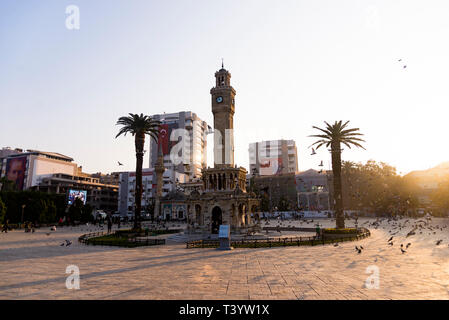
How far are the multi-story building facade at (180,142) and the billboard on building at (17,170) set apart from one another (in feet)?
172

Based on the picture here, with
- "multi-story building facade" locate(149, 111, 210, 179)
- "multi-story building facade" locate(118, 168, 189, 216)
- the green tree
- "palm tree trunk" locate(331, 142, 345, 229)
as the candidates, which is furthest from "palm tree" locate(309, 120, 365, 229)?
"multi-story building facade" locate(149, 111, 210, 179)

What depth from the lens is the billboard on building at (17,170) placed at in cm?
11031

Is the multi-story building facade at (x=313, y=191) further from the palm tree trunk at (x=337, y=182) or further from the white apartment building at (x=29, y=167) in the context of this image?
the white apartment building at (x=29, y=167)

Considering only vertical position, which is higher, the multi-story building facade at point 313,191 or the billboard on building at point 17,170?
the billboard on building at point 17,170

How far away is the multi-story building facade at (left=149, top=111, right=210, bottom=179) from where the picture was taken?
140875mm

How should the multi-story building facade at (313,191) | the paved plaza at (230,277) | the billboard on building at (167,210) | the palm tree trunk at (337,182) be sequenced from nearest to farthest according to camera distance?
the paved plaza at (230,277)
the palm tree trunk at (337,182)
the billboard on building at (167,210)
the multi-story building facade at (313,191)

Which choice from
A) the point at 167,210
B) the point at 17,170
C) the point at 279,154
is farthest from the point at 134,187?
the point at 279,154

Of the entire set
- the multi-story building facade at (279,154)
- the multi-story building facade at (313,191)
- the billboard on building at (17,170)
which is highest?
the multi-story building facade at (279,154)

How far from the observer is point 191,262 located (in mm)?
19781

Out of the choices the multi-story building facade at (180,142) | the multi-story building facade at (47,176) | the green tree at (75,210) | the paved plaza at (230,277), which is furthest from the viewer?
the multi-story building facade at (180,142)

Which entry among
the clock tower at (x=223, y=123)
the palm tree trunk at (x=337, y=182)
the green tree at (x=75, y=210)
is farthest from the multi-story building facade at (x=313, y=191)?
the green tree at (x=75, y=210)
